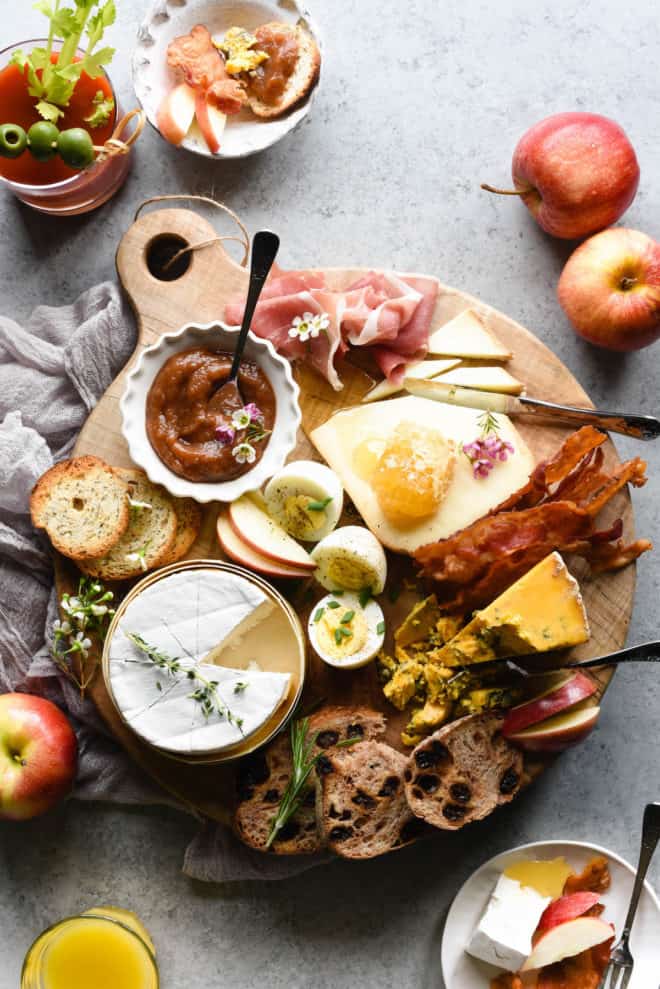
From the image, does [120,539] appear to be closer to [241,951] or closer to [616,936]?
[241,951]

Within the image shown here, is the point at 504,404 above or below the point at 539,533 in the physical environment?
above

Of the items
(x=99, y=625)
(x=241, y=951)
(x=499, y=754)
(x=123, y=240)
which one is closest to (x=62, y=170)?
(x=123, y=240)

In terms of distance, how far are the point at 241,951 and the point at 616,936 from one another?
135 centimetres

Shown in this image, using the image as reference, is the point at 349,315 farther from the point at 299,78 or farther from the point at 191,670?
the point at 191,670

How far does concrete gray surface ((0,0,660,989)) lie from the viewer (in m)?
3.64

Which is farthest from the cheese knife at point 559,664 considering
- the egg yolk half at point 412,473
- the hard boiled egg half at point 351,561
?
the egg yolk half at point 412,473

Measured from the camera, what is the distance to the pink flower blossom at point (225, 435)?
329 centimetres

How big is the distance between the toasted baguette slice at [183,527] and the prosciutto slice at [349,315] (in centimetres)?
65

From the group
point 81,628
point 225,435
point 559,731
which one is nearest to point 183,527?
point 225,435

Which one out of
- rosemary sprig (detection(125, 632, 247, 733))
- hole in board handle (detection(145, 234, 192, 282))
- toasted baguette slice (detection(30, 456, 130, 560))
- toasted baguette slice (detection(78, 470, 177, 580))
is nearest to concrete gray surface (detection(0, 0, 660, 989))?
hole in board handle (detection(145, 234, 192, 282))

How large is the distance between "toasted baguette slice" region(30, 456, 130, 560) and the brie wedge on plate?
28 centimetres

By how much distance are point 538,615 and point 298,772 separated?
950 millimetres

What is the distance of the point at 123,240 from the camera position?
11.8 feet

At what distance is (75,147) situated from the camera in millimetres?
3305
